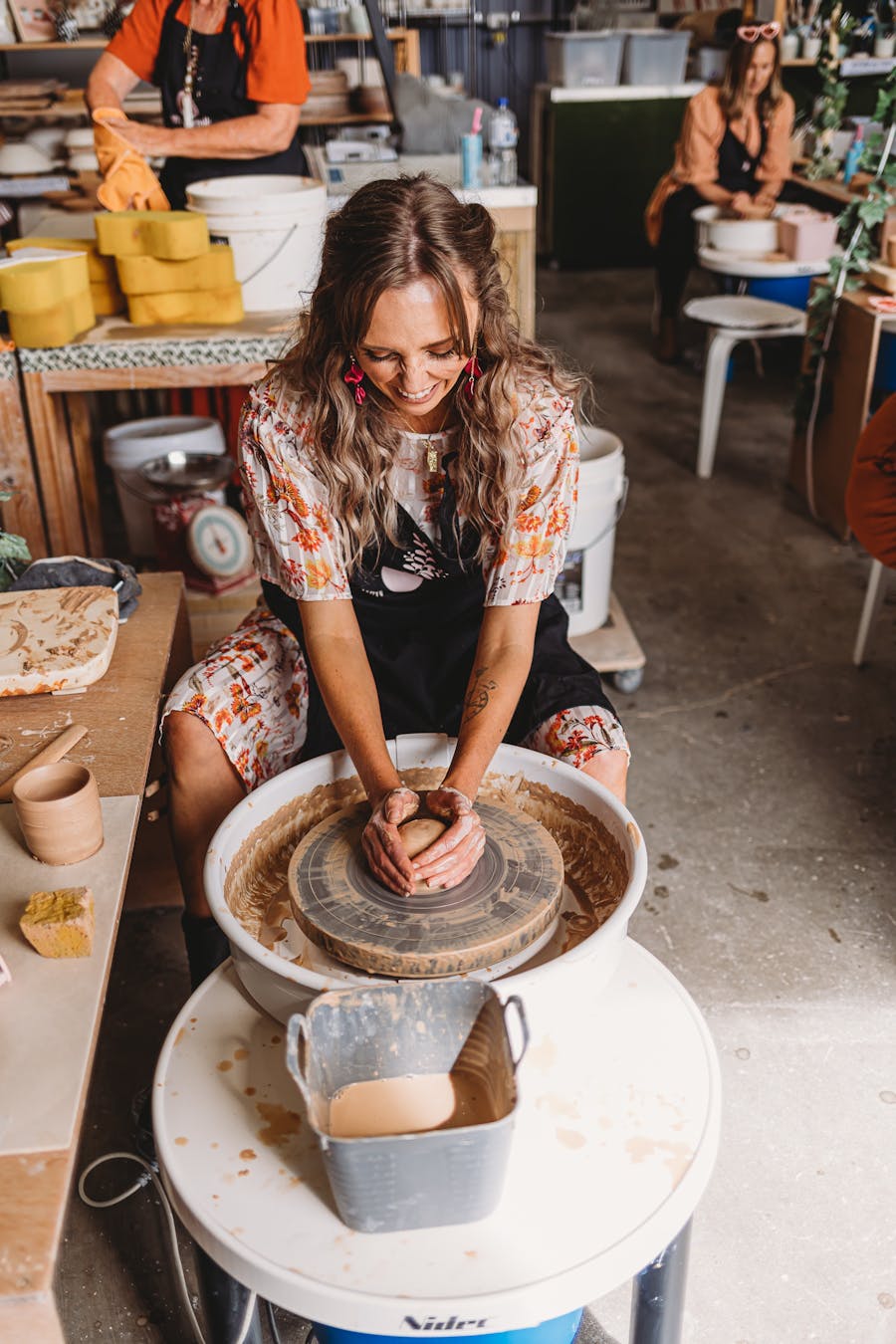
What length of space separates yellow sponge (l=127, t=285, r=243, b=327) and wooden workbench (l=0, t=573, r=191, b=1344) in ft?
3.43

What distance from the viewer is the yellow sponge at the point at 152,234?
7.26ft

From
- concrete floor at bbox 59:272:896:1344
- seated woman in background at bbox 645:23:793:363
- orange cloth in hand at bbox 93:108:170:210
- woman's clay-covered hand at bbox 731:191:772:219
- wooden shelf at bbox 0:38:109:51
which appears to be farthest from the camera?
wooden shelf at bbox 0:38:109:51

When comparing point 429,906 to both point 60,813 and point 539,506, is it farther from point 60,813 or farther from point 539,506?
point 539,506

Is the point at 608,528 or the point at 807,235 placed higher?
the point at 807,235

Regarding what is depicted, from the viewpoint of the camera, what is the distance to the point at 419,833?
4.06ft

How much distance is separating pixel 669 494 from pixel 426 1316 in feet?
10.6

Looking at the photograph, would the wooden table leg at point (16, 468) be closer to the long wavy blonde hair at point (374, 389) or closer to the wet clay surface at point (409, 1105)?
the long wavy blonde hair at point (374, 389)

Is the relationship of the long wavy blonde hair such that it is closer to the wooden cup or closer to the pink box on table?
the wooden cup

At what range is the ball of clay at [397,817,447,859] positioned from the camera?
1222mm

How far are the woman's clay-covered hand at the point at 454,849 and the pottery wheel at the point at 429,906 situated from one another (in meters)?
0.02

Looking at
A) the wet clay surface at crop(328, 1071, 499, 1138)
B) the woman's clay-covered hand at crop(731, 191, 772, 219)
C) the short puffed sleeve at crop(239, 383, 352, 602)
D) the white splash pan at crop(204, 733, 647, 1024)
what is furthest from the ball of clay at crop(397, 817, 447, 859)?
the woman's clay-covered hand at crop(731, 191, 772, 219)

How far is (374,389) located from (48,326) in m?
1.03

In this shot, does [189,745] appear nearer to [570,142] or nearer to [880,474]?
[880,474]

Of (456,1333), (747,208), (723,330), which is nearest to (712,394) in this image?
(723,330)
